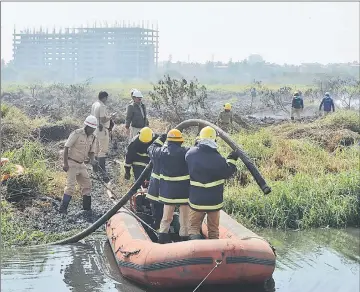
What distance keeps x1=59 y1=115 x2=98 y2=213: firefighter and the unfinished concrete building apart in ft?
122

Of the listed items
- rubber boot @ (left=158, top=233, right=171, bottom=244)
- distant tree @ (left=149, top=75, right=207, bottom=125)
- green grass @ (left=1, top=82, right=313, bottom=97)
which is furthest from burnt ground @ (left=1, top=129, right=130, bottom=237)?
green grass @ (left=1, top=82, right=313, bottom=97)

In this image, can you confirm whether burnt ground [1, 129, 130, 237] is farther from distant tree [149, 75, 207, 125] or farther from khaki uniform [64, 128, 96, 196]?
distant tree [149, 75, 207, 125]

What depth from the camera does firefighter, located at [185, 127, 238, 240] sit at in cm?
739

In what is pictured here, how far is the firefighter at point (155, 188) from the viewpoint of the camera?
27.5ft

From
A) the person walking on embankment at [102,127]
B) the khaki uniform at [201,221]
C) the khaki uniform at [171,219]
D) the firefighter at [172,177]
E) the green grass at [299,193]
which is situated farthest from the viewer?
the person walking on embankment at [102,127]

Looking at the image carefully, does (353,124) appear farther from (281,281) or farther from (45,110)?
(281,281)

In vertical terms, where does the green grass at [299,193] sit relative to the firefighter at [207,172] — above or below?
below

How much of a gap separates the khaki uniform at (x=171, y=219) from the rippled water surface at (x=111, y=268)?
85 cm

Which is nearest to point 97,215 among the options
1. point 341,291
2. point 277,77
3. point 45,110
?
point 341,291

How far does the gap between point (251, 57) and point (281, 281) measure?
6318cm

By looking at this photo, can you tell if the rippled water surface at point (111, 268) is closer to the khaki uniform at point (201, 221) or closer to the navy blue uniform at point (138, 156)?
the khaki uniform at point (201, 221)

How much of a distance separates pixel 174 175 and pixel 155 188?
0.70 m

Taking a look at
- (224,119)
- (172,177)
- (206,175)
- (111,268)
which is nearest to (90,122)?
(172,177)

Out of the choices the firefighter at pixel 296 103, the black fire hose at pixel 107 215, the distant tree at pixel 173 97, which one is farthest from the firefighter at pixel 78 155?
the firefighter at pixel 296 103
